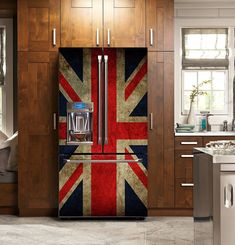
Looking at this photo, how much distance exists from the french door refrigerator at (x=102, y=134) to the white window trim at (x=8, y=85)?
3.84ft

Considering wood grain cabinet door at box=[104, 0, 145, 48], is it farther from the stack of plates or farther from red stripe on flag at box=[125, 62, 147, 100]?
the stack of plates

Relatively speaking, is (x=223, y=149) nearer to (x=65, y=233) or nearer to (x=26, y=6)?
(x=65, y=233)

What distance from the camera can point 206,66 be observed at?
684 cm

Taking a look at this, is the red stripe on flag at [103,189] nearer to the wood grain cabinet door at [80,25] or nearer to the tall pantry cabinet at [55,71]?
the tall pantry cabinet at [55,71]

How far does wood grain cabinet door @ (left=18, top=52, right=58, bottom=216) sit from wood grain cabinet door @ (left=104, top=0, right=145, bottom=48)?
69 centimetres

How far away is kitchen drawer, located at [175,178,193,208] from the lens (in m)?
6.03

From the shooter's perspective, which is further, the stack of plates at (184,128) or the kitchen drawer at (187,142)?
the stack of plates at (184,128)

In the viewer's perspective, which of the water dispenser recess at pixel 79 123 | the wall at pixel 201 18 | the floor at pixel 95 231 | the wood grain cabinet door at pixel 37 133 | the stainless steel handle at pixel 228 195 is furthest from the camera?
the wall at pixel 201 18

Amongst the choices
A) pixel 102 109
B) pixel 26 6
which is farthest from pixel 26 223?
pixel 26 6

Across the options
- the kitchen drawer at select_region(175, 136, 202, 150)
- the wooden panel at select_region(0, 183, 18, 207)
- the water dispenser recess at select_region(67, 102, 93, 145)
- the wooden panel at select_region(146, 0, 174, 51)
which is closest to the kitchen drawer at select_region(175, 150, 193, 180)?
the kitchen drawer at select_region(175, 136, 202, 150)

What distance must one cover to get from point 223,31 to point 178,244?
10.2 ft

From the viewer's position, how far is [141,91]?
5.84m

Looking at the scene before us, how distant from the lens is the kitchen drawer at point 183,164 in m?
6.03

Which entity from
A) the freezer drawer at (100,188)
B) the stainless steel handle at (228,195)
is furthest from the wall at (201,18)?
the stainless steel handle at (228,195)
